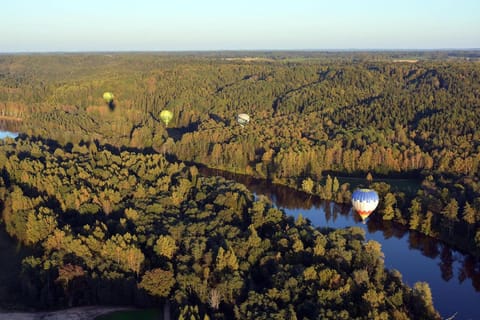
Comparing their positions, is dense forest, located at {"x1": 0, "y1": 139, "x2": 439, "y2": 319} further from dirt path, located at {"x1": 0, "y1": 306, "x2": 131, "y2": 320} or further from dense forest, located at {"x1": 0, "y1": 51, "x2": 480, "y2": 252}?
dense forest, located at {"x1": 0, "y1": 51, "x2": 480, "y2": 252}

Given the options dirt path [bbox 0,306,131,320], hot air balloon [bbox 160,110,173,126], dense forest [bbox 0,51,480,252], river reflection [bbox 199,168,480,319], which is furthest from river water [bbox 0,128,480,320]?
hot air balloon [bbox 160,110,173,126]

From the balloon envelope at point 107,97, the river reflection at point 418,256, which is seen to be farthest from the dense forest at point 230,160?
the balloon envelope at point 107,97

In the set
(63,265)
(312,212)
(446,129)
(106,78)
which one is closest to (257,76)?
(106,78)

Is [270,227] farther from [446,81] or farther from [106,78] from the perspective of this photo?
[106,78]

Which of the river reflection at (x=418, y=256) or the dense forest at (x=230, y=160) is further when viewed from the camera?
the river reflection at (x=418, y=256)

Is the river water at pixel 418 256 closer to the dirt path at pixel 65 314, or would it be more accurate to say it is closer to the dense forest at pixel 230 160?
the dense forest at pixel 230 160

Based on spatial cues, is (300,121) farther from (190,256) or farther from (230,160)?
(190,256)
